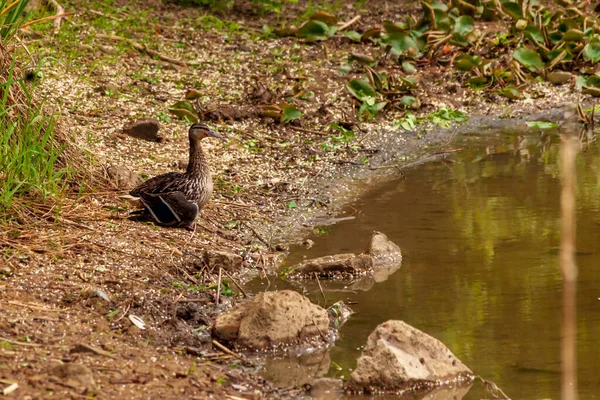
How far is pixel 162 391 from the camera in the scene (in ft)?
15.6

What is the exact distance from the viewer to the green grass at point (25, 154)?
6691 millimetres

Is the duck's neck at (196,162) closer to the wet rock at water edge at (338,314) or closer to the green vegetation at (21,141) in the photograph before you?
the green vegetation at (21,141)

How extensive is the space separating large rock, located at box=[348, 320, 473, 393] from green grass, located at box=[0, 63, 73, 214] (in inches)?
105

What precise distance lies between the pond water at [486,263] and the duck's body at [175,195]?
0.80 m

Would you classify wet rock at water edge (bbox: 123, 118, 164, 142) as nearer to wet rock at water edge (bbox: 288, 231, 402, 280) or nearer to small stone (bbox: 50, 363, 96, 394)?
wet rock at water edge (bbox: 288, 231, 402, 280)

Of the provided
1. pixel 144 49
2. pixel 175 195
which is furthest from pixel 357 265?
pixel 144 49

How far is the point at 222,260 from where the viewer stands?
6.85 m

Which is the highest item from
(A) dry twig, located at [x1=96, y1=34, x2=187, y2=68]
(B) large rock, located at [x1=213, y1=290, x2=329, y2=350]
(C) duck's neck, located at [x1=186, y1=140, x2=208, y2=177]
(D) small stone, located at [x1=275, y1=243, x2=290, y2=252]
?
(A) dry twig, located at [x1=96, y1=34, x2=187, y2=68]

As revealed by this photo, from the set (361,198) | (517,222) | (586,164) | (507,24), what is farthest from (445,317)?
(507,24)

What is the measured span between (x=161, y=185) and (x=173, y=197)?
0.79ft

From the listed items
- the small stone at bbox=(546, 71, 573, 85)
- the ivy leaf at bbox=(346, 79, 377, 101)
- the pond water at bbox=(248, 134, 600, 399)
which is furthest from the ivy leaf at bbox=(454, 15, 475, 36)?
the pond water at bbox=(248, 134, 600, 399)

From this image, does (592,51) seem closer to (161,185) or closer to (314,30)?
(314,30)

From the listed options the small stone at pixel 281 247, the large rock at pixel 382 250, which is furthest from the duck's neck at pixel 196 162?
the large rock at pixel 382 250

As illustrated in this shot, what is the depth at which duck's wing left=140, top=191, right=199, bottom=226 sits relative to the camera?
24.1 ft
